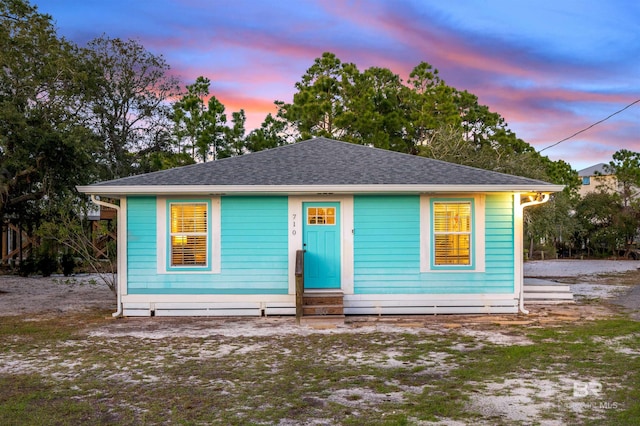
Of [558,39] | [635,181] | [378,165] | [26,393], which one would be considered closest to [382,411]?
[26,393]

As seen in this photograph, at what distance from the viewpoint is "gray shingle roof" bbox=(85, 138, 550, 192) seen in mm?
10445

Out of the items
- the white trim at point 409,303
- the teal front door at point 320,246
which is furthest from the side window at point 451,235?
the teal front door at point 320,246

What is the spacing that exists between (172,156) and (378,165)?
15990 millimetres

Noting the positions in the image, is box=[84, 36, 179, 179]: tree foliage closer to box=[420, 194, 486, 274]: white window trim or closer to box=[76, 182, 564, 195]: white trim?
box=[76, 182, 564, 195]: white trim

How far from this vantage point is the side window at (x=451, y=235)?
35.2ft

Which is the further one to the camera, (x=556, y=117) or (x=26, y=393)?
(x=556, y=117)

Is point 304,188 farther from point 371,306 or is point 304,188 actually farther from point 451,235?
point 451,235

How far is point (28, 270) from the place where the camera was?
768 inches

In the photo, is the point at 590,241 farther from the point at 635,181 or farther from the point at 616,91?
the point at 616,91

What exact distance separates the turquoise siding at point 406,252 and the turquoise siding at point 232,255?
1.57 m

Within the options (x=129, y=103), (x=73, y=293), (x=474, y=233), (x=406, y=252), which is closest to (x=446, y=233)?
(x=474, y=233)

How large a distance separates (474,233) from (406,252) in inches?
55.2

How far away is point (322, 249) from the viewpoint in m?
10.8
